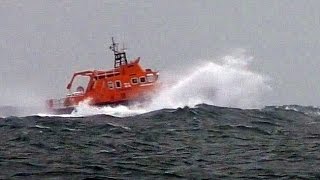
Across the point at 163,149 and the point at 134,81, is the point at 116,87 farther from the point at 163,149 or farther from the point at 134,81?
the point at 163,149

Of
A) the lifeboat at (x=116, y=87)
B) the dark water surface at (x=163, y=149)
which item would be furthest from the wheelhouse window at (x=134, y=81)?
the dark water surface at (x=163, y=149)

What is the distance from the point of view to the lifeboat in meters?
47.0

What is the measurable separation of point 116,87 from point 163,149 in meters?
25.6

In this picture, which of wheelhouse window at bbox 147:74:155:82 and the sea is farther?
wheelhouse window at bbox 147:74:155:82

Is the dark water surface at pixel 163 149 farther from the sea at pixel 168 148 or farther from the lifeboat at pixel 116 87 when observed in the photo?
the lifeboat at pixel 116 87

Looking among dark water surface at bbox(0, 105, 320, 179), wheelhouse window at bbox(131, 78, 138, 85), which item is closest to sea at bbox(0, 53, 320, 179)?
dark water surface at bbox(0, 105, 320, 179)

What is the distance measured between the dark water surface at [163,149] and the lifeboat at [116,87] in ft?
39.1

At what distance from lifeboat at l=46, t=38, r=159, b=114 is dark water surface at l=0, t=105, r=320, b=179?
11.9 metres

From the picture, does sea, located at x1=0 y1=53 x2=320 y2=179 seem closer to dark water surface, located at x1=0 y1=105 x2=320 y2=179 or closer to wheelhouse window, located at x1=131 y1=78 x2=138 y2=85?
dark water surface, located at x1=0 y1=105 x2=320 y2=179

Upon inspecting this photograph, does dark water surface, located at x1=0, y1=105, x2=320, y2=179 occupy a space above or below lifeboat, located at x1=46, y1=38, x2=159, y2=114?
below

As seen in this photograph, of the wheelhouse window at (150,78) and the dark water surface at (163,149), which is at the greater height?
the wheelhouse window at (150,78)

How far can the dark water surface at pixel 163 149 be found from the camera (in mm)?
17391

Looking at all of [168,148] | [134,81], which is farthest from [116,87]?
[168,148]

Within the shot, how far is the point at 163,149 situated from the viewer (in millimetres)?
22250
